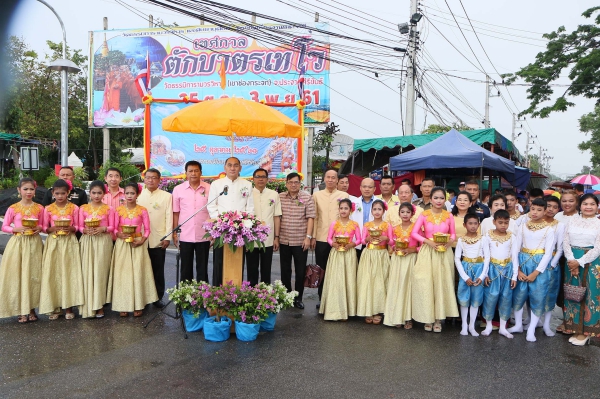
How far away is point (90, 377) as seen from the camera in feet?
→ 13.1

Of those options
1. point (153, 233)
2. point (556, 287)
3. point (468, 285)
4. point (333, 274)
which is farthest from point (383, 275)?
point (153, 233)

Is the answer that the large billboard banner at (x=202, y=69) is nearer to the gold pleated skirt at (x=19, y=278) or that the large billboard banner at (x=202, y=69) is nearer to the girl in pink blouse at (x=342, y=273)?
the girl in pink blouse at (x=342, y=273)

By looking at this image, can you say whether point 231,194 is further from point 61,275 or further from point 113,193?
point 61,275

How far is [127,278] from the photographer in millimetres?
5707

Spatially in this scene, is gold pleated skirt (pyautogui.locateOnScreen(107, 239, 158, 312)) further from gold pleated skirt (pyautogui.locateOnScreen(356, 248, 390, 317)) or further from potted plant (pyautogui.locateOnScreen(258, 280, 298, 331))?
gold pleated skirt (pyautogui.locateOnScreen(356, 248, 390, 317))

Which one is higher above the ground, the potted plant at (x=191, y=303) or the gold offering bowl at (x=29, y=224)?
the gold offering bowl at (x=29, y=224)

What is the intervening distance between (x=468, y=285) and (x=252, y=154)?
908 cm

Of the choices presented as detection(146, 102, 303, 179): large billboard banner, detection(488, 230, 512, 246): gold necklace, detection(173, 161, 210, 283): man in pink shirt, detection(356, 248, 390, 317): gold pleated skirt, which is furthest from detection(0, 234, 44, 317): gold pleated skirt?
detection(146, 102, 303, 179): large billboard banner

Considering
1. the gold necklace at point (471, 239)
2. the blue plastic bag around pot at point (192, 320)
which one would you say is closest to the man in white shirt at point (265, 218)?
the blue plastic bag around pot at point (192, 320)

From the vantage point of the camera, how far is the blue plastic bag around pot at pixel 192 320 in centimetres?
513

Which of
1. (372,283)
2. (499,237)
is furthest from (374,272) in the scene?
(499,237)

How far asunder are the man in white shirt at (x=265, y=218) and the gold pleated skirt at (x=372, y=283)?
48.5 inches

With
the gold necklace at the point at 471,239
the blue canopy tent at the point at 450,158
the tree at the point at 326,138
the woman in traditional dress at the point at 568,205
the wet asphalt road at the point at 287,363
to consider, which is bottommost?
the wet asphalt road at the point at 287,363

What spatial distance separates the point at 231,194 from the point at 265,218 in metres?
0.74
